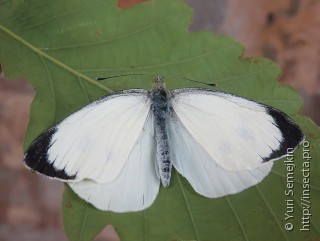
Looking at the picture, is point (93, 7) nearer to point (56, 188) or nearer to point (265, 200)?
point (265, 200)

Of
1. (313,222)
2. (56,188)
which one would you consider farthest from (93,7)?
(56,188)

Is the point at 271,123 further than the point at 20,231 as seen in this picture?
No

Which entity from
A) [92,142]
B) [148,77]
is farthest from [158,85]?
[92,142]

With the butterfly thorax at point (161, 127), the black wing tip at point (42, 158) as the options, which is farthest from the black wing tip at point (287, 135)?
the black wing tip at point (42, 158)

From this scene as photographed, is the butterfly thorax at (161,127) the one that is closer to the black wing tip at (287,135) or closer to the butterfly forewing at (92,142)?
the butterfly forewing at (92,142)

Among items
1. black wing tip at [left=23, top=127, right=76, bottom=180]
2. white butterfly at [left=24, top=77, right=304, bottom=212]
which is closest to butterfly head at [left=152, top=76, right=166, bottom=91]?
white butterfly at [left=24, top=77, right=304, bottom=212]

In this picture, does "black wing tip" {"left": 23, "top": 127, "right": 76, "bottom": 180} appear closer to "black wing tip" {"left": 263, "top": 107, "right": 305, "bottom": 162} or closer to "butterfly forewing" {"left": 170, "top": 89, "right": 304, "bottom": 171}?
"butterfly forewing" {"left": 170, "top": 89, "right": 304, "bottom": 171}

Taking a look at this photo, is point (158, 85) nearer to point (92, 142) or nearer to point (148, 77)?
point (148, 77)
